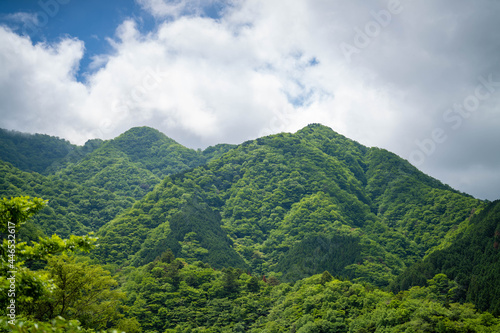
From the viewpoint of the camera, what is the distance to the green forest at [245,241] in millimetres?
29234

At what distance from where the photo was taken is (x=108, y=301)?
31.9 m

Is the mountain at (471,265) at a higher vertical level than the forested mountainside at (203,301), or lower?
higher

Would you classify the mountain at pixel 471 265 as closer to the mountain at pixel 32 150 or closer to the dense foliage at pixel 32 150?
the mountain at pixel 32 150

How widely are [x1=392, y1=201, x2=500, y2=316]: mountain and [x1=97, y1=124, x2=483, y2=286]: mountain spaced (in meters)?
15.8

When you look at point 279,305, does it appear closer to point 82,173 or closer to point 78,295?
point 78,295

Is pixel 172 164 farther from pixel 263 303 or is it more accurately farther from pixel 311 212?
pixel 263 303

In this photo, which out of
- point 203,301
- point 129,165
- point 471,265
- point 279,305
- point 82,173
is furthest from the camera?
point 129,165

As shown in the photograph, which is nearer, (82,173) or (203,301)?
(203,301)

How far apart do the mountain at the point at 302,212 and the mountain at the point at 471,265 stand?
1576 centimetres

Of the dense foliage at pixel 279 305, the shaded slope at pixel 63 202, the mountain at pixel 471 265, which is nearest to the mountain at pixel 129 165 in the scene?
the shaded slope at pixel 63 202

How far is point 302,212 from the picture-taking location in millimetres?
105750

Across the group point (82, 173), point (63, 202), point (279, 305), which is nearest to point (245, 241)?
point (279, 305)

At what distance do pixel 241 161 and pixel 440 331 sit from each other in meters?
114

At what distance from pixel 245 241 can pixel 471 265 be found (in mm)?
56994
